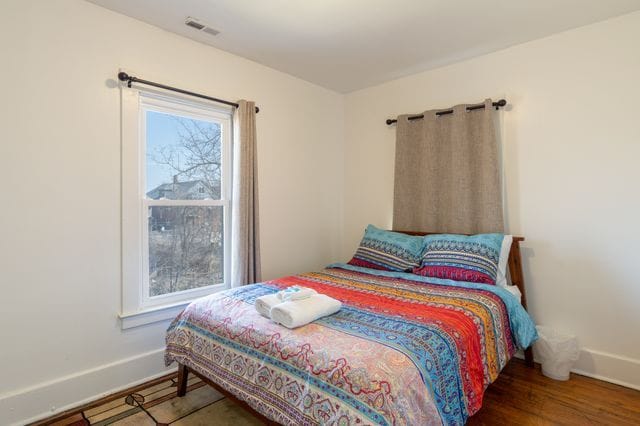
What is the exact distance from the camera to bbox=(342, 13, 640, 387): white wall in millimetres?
2336

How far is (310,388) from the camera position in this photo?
53.2 inches

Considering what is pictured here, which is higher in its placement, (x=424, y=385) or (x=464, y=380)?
(x=424, y=385)

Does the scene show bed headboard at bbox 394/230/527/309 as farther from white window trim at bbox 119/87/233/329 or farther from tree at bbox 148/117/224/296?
white window trim at bbox 119/87/233/329

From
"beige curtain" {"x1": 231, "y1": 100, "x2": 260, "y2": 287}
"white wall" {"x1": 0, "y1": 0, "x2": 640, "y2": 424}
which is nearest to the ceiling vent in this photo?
"white wall" {"x1": 0, "y1": 0, "x2": 640, "y2": 424}

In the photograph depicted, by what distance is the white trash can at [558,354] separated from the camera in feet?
7.87

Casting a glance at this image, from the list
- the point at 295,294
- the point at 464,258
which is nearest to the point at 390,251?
the point at 464,258

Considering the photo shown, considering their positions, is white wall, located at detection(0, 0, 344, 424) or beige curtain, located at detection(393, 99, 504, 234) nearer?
white wall, located at detection(0, 0, 344, 424)

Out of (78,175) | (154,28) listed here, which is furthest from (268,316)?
(154,28)

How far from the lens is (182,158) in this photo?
270cm

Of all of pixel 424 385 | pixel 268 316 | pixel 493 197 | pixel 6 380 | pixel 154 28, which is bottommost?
pixel 6 380

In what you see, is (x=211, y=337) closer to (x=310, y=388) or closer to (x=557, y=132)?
(x=310, y=388)

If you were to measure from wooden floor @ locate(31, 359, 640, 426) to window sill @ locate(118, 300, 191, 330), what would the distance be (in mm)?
418

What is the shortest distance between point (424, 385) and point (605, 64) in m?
2.53

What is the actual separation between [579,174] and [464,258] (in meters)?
1.01
